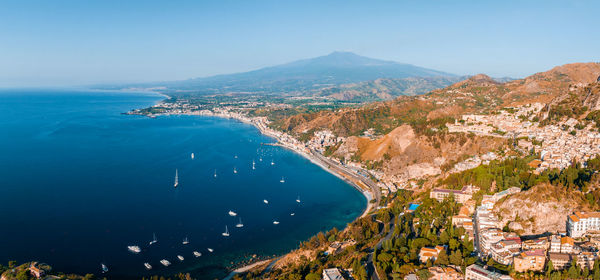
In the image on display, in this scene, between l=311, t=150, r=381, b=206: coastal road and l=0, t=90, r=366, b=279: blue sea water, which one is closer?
l=0, t=90, r=366, b=279: blue sea water

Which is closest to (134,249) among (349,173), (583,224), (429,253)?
(429,253)

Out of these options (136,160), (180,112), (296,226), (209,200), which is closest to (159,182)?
(209,200)

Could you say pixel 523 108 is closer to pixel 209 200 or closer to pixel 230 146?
pixel 209 200

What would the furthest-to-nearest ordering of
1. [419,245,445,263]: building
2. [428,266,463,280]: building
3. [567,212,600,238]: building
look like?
[419,245,445,263]: building
[567,212,600,238]: building
[428,266,463,280]: building

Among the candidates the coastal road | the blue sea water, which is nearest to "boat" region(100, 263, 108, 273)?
the blue sea water

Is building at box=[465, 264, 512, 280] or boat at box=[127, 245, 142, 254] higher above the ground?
building at box=[465, 264, 512, 280]

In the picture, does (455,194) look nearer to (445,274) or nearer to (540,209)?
(540,209)

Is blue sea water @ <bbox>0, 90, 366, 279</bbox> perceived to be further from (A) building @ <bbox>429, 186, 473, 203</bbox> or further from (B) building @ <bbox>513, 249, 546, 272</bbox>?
(B) building @ <bbox>513, 249, 546, 272</bbox>

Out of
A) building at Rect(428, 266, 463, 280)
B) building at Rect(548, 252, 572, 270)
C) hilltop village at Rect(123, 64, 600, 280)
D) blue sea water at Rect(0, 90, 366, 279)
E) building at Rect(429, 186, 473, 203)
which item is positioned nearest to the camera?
building at Rect(548, 252, 572, 270)
